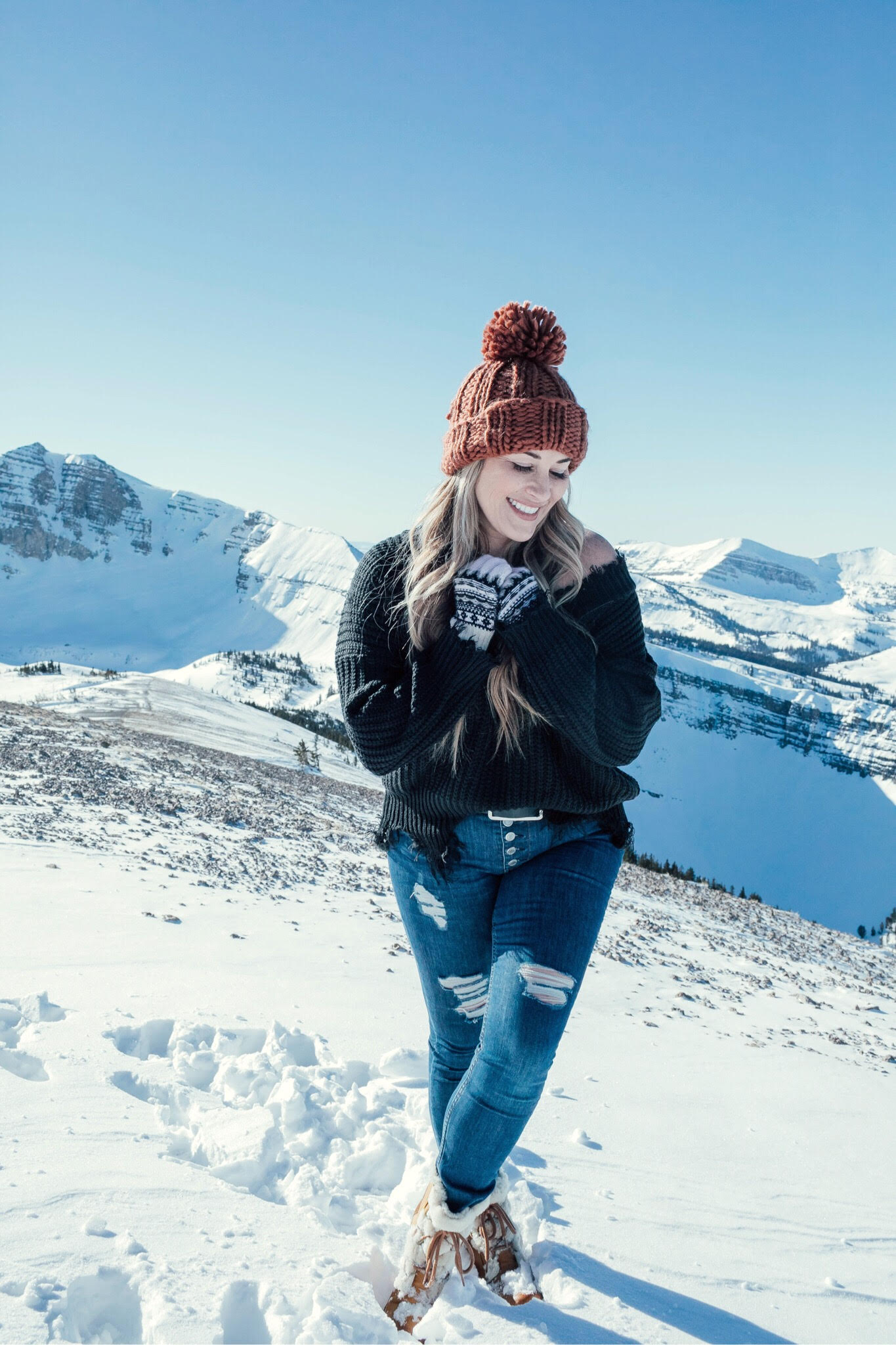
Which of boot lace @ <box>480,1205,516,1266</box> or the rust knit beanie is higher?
the rust knit beanie

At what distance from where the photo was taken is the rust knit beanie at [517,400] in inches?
106

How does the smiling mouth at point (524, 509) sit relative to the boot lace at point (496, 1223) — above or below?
above

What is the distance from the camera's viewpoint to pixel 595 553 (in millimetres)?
2791

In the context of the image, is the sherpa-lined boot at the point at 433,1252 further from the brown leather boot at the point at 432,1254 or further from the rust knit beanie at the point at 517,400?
the rust knit beanie at the point at 517,400

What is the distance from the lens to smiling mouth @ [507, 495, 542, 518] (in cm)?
267

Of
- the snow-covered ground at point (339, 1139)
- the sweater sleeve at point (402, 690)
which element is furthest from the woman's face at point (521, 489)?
the snow-covered ground at point (339, 1139)

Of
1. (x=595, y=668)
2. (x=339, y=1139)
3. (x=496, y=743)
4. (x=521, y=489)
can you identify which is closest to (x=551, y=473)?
(x=521, y=489)

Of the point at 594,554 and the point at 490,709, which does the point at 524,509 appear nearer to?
the point at 594,554

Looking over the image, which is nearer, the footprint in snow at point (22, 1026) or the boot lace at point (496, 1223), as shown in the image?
the boot lace at point (496, 1223)

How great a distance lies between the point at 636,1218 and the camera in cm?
306

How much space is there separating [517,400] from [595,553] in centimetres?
64

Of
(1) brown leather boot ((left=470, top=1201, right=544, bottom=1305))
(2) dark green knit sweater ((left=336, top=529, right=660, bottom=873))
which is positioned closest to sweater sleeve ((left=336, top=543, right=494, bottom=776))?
(2) dark green knit sweater ((left=336, top=529, right=660, bottom=873))

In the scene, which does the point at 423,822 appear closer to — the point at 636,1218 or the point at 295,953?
the point at 636,1218

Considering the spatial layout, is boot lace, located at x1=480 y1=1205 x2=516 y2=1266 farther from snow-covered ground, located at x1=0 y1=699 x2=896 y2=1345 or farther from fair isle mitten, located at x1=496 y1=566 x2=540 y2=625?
fair isle mitten, located at x1=496 y1=566 x2=540 y2=625
